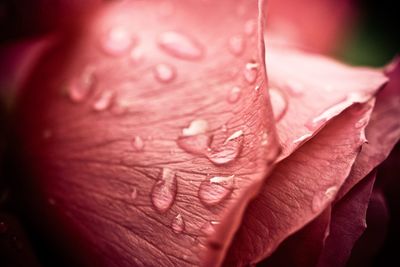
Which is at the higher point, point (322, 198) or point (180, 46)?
point (180, 46)

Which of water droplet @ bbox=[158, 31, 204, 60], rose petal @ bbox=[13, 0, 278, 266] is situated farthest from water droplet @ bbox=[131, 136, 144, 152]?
water droplet @ bbox=[158, 31, 204, 60]

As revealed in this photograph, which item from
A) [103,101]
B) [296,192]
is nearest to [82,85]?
[103,101]

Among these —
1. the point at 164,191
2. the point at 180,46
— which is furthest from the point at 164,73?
the point at 164,191

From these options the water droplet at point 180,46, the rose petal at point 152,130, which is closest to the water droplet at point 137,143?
the rose petal at point 152,130

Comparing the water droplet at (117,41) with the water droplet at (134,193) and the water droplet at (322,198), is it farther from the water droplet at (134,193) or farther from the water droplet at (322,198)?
the water droplet at (322,198)

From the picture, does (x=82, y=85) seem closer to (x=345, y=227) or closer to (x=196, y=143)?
(x=196, y=143)

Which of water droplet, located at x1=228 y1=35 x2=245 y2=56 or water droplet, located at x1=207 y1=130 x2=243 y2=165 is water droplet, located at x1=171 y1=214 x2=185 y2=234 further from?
water droplet, located at x1=228 y1=35 x2=245 y2=56

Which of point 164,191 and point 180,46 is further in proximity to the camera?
point 180,46
